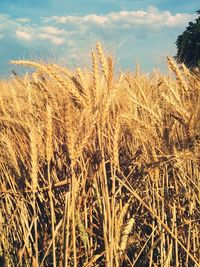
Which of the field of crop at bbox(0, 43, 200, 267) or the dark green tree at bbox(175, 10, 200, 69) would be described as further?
the dark green tree at bbox(175, 10, 200, 69)

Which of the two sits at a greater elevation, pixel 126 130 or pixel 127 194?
pixel 126 130

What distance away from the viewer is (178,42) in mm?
26125

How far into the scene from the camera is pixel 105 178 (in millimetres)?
1828

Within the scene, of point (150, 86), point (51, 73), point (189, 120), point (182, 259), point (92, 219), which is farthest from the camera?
point (150, 86)

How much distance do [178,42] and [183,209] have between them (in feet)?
81.7

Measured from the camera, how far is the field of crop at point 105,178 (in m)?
1.79

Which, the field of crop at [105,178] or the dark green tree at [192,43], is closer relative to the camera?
the field of crop at [105,178]

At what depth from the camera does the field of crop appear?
1.79 meters

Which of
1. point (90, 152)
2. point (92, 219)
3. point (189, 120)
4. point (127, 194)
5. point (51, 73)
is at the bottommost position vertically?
point (92, 219)

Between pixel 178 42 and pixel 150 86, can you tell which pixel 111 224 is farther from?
pixel 178 42

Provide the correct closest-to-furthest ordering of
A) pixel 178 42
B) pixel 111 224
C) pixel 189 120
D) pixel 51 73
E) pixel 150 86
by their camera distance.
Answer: pixel 189 120, pixel 111 224, pixel 51 73, pixel 150 86, pixel 178 42

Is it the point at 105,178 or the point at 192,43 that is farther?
the point at 192,43

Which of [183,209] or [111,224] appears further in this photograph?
[183,209]

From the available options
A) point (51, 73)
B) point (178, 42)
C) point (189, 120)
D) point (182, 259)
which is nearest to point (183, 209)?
point (182, 259)
